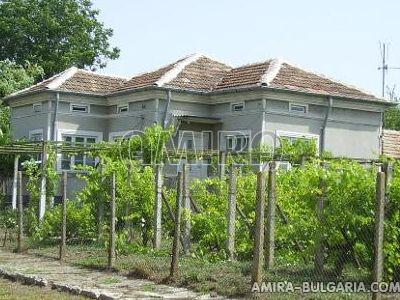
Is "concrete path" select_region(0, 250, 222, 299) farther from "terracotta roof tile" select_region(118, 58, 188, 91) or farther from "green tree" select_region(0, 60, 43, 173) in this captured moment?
"green tree" select_region(0, 60, 43, 173)

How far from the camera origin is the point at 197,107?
26531 millimetres

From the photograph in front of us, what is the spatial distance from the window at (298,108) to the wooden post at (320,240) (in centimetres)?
1457

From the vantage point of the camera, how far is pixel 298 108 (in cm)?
2550

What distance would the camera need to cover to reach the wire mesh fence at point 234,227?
10.2 metres

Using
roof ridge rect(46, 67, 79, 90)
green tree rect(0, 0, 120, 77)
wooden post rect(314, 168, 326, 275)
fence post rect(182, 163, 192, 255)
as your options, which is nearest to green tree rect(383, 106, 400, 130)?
green tree rect(0, 0, 120, 77)

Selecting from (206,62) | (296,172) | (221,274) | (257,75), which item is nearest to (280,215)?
(296,172)

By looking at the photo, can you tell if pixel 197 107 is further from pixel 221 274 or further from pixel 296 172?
pixel 221 274

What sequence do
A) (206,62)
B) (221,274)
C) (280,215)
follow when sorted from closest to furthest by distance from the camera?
(221,274)
(280,215)
(206,62)

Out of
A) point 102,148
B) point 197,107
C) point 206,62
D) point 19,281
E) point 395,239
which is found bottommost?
point 19,281

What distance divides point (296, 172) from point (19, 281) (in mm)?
5172

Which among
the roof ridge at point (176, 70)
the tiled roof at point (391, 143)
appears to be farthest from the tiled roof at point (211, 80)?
the tiled roof at point (391, 143)

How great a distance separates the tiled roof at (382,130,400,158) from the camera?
31266 mm

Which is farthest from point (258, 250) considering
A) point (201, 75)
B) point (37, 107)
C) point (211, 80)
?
point (37, 107)

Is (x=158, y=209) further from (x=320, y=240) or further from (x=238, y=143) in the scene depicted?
(x=238, y=143)
